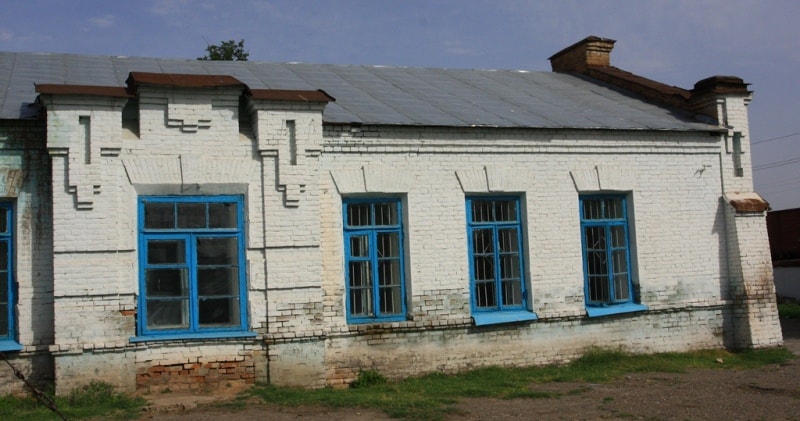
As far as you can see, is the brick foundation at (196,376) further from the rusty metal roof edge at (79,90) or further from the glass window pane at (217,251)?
the rusty metal roof edge at (79,90)

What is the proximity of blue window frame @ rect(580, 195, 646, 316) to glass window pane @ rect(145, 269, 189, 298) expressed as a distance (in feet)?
16.7

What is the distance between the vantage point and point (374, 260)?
30.9 feet

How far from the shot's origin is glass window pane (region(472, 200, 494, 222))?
9977 mm

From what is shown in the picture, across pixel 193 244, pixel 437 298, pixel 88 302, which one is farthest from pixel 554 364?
pixel 88 302

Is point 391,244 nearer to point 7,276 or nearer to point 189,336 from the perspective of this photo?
point 189,336

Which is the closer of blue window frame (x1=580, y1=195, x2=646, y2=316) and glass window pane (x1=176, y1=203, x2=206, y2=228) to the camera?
glass window pane (x1=176, y1=203, x2=206, y2=228)

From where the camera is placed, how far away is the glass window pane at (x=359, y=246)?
30.7 feet

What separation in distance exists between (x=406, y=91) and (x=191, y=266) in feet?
14.4

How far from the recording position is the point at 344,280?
918 cm

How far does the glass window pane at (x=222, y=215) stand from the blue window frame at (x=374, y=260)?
4.29 ft

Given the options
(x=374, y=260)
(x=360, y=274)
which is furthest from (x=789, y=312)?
(x=360, y=274)

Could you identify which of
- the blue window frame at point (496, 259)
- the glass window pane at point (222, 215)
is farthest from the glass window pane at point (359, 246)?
the glass window pane at point (222, 215)

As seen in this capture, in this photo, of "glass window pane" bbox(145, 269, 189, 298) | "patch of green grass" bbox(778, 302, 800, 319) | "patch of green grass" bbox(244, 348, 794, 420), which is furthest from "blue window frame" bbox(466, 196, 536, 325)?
"patch of green grass" bbox(778, 302, 800, 319)

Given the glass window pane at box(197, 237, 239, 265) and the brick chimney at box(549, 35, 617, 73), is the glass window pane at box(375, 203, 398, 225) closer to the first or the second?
the glass window pane at box(197, 237, 239, 265)
